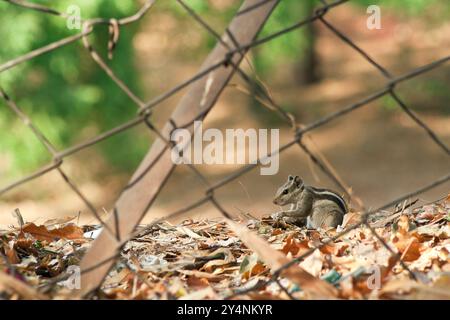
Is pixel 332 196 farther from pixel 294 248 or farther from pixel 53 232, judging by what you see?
pixel 53 232

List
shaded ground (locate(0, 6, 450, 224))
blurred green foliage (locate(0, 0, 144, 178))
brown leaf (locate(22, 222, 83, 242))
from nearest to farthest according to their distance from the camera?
brown leaf (locate(22, 222, 83, 242)), blurred green foliage (locate(0, 0, 144, 178)), shaded ground (locate(0, 6, 450, 224))

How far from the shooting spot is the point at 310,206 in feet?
13.3

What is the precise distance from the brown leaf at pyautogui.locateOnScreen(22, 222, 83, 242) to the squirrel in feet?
3.02

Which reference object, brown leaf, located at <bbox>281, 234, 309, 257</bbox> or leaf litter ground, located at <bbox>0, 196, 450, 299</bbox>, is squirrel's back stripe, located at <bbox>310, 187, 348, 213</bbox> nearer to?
leaf litter ground, located at <bbox>0, 196, 450, 299</bbox>

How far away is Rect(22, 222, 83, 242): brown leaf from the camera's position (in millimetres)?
2990

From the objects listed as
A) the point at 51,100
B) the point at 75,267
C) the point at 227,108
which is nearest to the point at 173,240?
the point at 75,267

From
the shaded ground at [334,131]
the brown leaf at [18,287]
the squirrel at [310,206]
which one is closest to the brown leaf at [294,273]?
the brown leaf at [18,287]

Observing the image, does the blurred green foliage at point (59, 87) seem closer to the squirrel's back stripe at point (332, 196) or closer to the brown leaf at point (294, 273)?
the squirrel's back stripe at point (332, 196)

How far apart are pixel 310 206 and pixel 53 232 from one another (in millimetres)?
1486

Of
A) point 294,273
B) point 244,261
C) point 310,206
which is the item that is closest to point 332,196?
point 310,206

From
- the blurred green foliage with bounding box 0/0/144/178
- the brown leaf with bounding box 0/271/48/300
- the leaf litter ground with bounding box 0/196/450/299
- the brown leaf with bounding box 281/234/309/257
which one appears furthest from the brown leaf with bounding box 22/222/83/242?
the blurred green foliage with bounding box 0/0/144/178

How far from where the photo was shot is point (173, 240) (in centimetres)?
309

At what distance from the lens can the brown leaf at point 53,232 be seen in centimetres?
299

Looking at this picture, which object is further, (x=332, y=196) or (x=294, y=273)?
(x=332, y=196)
